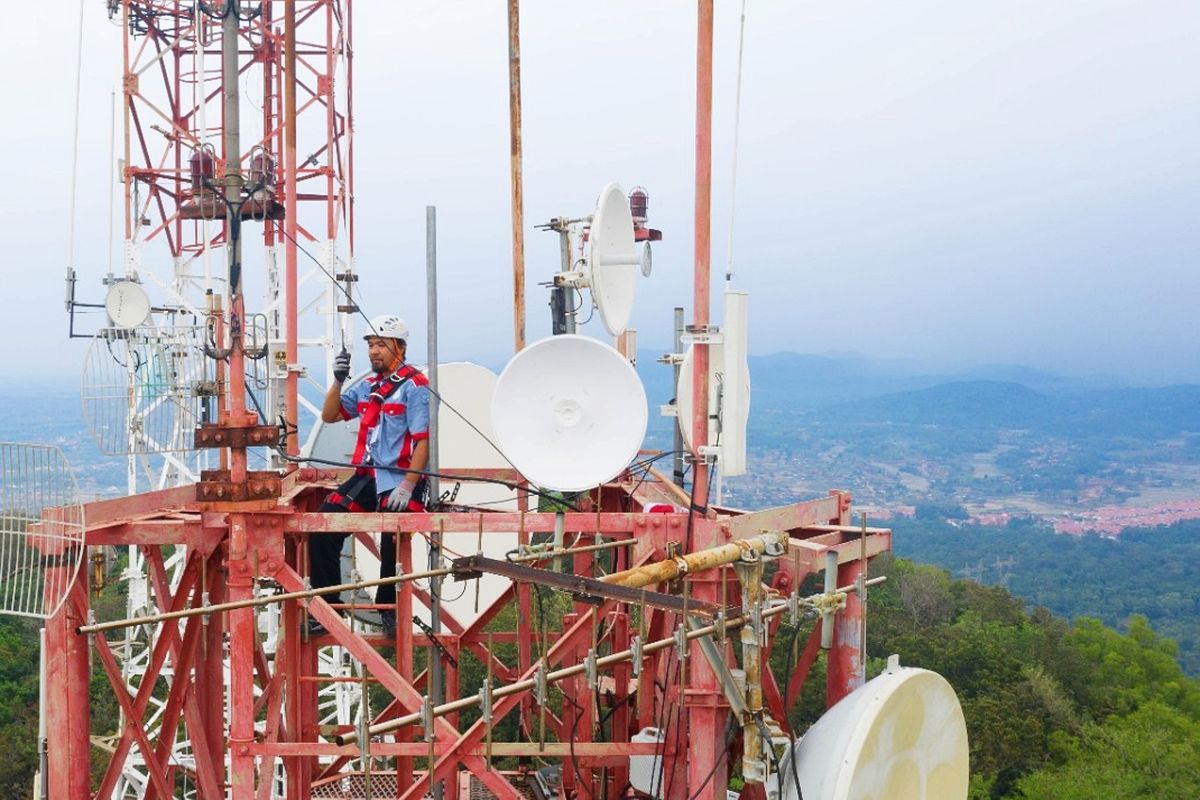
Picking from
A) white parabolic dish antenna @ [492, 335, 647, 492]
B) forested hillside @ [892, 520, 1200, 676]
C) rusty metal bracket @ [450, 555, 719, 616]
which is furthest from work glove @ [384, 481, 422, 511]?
forested hillside @ [892, 520, 1200, 676]

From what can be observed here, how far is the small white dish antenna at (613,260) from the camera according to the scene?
9.41 m

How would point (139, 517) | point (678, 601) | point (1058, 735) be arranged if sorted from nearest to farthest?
point (678, 601) < point (139, 517) < point (1058, 735)

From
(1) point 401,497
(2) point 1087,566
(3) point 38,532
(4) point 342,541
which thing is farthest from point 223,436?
(2) point 1087,566

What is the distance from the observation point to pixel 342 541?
10555 millimetres

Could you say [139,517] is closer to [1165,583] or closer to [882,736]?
[882,736]

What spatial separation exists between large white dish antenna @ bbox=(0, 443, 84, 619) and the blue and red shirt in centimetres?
244

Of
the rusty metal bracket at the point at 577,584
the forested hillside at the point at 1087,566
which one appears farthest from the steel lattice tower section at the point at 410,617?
the forested hillside at the point at 1087,566

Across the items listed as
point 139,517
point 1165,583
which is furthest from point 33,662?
point 1165,583

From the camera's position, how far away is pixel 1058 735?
127ft

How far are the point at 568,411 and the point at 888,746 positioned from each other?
3416mm

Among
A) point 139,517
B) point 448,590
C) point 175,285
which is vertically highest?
point 175,285

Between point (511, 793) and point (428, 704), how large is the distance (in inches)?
89.4

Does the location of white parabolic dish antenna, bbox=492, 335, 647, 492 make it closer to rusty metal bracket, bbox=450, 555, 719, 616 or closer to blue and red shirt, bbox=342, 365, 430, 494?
blue and red shirt, bbox=342, 365, 430, 494

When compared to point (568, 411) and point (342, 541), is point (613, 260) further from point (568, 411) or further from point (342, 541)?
point (342, 541)
